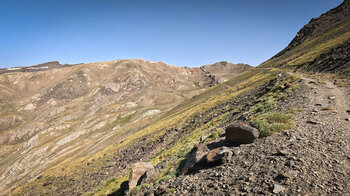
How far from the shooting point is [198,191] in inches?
423

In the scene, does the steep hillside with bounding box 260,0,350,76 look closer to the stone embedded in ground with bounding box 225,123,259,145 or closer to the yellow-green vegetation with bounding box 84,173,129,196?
the stone embedded in ground with bounding box 225,123,259,145

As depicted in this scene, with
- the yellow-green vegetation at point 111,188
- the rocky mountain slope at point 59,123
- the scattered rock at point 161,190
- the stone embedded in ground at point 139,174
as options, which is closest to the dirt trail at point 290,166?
the scattered rock at point 161,190

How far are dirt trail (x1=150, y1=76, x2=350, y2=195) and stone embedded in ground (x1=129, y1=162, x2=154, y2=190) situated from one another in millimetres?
6044

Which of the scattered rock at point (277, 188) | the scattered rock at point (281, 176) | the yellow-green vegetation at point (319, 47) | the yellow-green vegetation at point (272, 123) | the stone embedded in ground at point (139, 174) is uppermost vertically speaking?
the yellow-green vegetation at point (319, 47)

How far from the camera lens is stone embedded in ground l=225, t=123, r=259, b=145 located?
1362 cm

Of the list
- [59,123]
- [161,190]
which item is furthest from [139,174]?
[59,123]

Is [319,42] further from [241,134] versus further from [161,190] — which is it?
[161,190]

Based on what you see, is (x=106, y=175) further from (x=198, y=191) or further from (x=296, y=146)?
(x=296, y=146)

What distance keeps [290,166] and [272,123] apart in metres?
5.69

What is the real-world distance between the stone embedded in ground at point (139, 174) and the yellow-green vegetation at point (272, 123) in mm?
11692

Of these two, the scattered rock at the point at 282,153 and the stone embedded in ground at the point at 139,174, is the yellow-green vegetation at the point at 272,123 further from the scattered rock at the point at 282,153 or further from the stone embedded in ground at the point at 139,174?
the stone embedded in ground at the point at 139,174

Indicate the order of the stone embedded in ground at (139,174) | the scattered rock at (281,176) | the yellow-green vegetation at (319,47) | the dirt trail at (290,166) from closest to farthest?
the dirt trail at (290,166) → the scattered rock at (281,176) → the stone embedded in ground at (139,174) → the yellow-green vegetation at (319,47)

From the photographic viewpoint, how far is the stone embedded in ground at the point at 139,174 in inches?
743

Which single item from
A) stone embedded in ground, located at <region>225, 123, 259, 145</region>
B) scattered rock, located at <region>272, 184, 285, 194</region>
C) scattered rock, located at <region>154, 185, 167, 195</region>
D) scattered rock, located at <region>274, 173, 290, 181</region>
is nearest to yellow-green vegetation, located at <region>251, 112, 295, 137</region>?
stone embedded in ground, located at <region>225, 123, 259, 145</region>
